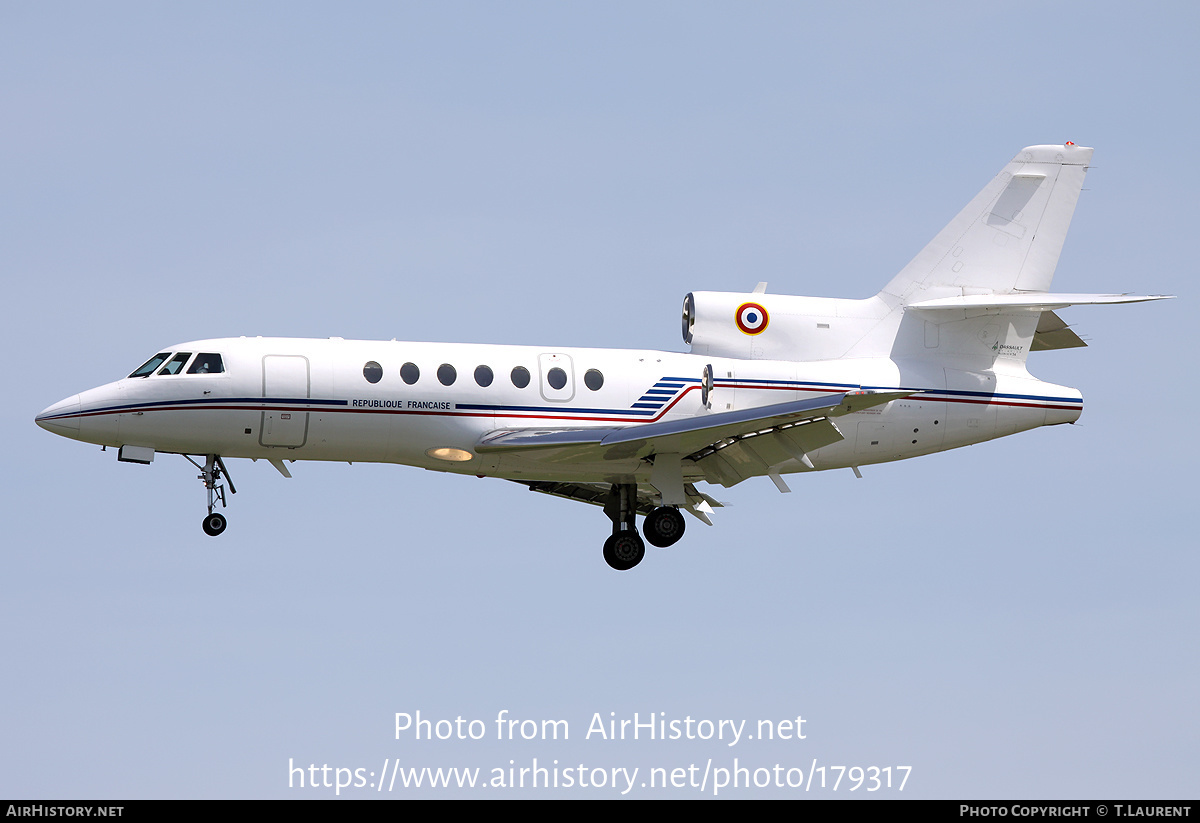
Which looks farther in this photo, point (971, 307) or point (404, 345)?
point (971, 307)

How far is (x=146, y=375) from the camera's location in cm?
2873

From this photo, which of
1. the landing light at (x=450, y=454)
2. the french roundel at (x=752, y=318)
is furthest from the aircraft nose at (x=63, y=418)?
the french roundel at (x=752, y=318)

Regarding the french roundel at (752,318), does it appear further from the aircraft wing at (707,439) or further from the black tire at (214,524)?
the black tire at (214,524)

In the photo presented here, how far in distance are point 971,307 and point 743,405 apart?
4.81 m

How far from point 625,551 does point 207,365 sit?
825 centimetres

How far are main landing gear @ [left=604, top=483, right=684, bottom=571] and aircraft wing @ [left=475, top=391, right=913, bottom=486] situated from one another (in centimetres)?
135

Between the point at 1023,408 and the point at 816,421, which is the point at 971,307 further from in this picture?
the point at 816,421

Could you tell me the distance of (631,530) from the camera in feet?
101

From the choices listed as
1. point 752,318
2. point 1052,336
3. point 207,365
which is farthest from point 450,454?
point 1052,336

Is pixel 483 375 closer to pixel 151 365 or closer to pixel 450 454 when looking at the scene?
pixel 450 454

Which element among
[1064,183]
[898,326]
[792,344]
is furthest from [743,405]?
[1064,183]

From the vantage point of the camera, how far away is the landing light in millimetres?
28922

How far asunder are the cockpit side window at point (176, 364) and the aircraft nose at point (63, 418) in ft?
5.23

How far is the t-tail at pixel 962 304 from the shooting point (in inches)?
1217
